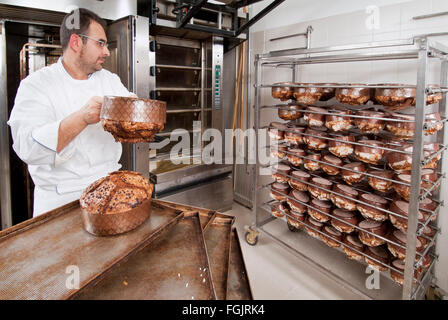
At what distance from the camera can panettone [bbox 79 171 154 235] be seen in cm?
92

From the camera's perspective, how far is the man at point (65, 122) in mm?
1289

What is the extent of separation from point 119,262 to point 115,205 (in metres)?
0.24

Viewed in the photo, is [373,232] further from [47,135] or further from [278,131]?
[47,135]

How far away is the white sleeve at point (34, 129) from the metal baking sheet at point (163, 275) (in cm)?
70

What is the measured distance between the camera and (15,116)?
132cm

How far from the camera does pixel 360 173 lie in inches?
78.4

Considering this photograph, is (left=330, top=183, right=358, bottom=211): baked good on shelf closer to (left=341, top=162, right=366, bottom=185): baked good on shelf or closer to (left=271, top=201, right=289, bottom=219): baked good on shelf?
(left=341, top=162, right=366, bottom=185): baked good on shelf

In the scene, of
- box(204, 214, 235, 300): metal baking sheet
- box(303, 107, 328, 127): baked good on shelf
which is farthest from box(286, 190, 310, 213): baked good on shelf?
box(204, 214, 235, 300): metal baking sheet

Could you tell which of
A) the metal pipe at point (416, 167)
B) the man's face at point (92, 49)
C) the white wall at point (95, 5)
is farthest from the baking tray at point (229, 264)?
the white wall at point (95, 5)

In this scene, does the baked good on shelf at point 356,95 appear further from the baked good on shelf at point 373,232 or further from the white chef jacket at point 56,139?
the white chef jacket at point 56,139

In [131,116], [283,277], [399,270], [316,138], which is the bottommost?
[283,277]

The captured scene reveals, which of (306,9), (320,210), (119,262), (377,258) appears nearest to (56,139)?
(119,262)

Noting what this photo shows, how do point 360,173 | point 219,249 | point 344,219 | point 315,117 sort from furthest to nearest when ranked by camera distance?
point 315,117
point 344,219
point 360,173
point 219,249

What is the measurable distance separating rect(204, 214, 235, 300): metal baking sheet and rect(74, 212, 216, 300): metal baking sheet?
67 millimetres
